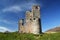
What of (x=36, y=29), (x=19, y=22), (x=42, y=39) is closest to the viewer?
(x=42, y=39)

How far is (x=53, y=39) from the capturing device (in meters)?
30.5

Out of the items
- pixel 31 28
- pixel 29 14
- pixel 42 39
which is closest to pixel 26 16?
pixel 29 14

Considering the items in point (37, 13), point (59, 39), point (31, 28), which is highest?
point (37, 13)

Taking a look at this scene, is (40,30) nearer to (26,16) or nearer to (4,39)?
(26,16)

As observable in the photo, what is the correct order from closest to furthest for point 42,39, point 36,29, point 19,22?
point 42,39, point 36,29, point 19,22

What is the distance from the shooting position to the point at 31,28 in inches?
1921

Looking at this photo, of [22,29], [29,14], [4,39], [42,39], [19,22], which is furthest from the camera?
[19,22]

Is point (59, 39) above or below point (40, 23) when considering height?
below

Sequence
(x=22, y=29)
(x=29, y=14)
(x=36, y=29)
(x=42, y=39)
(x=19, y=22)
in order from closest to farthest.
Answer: (x=42, y=39), (x=36, y=29), (x=29, y=14), (x=22, y=29), (x=19, y=22)

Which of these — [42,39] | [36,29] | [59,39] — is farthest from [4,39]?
[36,29]

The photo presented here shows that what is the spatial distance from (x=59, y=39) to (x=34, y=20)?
59.6 ft

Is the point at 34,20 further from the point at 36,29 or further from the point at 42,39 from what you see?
the point at 42,39

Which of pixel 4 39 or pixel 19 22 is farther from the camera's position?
pixel 19 22

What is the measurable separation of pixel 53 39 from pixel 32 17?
19467 millimetres
